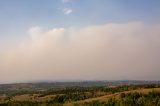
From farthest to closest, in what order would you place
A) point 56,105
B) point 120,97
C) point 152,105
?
point 56,105 < point 120,97 < point 152,105

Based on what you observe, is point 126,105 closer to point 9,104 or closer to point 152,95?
point 152,95

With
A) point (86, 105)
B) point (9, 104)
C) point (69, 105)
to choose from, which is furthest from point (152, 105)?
point (9, 104)

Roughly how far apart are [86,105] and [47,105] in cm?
3361

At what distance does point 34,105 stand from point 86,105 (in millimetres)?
40460

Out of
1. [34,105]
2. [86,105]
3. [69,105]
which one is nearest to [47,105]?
[34,105]

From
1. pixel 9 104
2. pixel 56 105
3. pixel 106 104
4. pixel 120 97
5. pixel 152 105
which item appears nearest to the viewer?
pixel 152 105

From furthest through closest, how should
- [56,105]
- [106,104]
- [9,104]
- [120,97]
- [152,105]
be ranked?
[9,104] → [56,105] → [120,97] → [106,104] → [152,105]

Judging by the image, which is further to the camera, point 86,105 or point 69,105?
point 69,105

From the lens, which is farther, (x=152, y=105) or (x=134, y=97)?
(x=134, y=97)

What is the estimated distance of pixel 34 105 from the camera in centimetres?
16275

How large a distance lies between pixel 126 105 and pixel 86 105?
747 inches

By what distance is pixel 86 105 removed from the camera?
133875 mm

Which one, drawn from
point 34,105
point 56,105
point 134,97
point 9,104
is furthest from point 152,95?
point 9,104

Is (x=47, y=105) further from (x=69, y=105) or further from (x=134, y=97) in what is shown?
(x=134, y=97)
